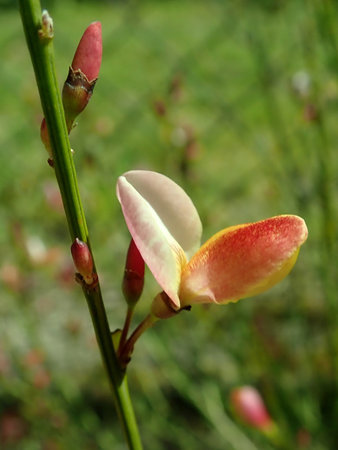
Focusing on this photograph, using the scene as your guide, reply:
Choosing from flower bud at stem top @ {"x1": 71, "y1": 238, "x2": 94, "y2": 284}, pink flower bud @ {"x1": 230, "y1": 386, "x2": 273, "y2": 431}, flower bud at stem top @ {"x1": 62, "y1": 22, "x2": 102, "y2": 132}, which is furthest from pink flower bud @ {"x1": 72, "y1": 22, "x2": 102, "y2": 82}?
pink flower bud @ {"x1": 230, "y1": 386, "x2": 273, "y2": 431}

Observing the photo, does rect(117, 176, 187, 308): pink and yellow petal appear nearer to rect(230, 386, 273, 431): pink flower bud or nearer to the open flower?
the open flower

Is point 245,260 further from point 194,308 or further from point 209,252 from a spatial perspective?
point 194,308

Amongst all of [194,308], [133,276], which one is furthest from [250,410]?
[133,276]

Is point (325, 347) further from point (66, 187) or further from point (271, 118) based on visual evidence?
point (66, 187)

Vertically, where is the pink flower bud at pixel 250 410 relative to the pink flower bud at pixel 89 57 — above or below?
below

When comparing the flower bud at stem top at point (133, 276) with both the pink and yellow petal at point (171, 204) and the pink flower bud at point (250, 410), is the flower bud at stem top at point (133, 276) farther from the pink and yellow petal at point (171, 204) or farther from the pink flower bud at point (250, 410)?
the pink flower bud at point (250, 410)

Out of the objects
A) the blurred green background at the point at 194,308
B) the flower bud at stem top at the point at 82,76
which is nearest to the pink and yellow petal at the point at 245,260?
the flower bud at stem top at the point at 82,76

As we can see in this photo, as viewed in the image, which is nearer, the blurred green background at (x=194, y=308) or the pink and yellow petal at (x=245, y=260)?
the pink and yellow petal at (x=245, y=260)
